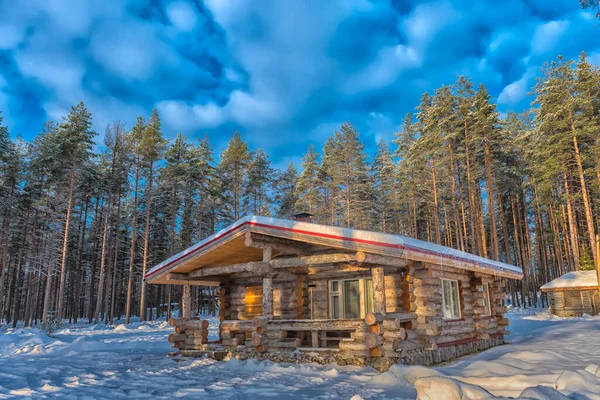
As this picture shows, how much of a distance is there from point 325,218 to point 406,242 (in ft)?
110

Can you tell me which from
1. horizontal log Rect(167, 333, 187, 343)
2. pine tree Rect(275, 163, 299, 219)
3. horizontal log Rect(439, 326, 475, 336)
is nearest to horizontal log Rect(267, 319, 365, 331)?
horizontal log Rect(439, 326, 475, 336)

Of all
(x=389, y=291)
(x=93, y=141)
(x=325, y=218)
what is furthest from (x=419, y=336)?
(x=325, y=218)

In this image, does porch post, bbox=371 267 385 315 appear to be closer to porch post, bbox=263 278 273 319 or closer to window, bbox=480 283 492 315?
porch post, bbox=263 278 273 319

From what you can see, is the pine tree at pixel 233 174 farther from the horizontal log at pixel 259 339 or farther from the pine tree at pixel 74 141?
the horizontal log at pixel 259 339

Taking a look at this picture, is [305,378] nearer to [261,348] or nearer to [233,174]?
[261,348]

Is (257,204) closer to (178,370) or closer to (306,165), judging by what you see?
(306,165)

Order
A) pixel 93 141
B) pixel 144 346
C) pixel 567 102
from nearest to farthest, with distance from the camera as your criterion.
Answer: pixel 144 346 → pixel 567 102 → pixel 93 141

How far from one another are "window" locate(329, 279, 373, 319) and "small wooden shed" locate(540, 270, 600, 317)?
24.2 meters

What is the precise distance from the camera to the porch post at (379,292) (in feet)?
34.2

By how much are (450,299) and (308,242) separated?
5918 mm

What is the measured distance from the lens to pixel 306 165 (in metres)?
44.2

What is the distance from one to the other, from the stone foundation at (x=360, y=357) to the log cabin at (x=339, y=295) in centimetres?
3

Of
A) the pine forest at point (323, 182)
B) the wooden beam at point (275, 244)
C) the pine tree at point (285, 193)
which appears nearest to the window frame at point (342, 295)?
the wooden beam at point (275, 244)

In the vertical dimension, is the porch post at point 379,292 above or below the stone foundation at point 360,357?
above
